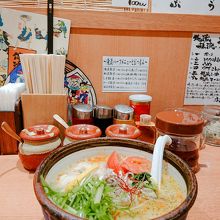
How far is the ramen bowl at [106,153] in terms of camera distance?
1.76 feet

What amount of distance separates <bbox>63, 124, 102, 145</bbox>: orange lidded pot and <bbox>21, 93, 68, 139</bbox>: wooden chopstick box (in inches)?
4.7

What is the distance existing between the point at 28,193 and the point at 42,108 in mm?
396

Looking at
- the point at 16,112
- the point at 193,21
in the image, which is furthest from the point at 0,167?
the point at 193,21

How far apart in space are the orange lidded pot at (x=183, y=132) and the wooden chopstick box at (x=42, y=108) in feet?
1.51

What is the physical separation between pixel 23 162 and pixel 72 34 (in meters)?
0.71

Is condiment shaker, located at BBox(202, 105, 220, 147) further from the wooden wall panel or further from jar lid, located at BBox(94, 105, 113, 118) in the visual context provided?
jar lid, located at BBox(94, 105, 113, 118)

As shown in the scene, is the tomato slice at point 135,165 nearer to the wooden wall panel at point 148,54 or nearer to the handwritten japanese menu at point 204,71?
the wooden wall panel at point 148,54

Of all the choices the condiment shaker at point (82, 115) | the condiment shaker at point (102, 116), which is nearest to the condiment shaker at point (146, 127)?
the condiment shaker at point (102, 116)

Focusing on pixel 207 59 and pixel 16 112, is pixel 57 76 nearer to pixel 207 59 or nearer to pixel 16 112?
pixel 16 112

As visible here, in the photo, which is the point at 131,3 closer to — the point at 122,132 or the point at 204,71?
the point at 204,71

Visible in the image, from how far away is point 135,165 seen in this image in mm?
843

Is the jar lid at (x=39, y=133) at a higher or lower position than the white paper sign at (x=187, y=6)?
lower

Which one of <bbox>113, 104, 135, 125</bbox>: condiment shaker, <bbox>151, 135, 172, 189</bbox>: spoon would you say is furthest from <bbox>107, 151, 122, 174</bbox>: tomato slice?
<bbox>113, 104, 135, 125</bbox>: condiment shaker

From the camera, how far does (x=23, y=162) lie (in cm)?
100
